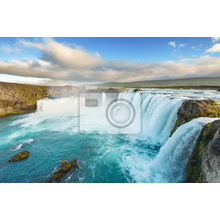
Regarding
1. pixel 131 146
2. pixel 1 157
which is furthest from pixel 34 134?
pixel 131 146

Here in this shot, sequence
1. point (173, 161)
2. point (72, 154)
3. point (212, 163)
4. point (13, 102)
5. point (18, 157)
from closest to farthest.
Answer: point (212, 163)
point (173, 161)
point (18, 157)
point (72, 154)
point (13, 102)

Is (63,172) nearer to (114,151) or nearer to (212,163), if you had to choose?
(114,151)

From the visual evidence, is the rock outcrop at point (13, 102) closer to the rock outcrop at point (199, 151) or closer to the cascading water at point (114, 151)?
the cascading water at point (114, 151)

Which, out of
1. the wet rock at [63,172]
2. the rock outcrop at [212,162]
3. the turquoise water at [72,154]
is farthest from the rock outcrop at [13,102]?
the rock outcrop at [212,162]

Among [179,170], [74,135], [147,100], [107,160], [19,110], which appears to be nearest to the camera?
[179,170]

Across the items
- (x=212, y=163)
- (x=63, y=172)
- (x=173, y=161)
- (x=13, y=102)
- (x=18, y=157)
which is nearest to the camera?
(x=212, y=163)

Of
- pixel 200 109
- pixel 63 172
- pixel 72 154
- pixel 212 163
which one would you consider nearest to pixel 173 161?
pixel 212 163

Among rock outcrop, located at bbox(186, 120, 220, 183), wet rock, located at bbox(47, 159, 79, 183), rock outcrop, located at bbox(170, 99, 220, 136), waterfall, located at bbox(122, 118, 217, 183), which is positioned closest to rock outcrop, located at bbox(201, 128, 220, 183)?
rock outcrop, located at bbox(186, 120, 220, 183)

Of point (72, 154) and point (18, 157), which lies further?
point (72, 154)

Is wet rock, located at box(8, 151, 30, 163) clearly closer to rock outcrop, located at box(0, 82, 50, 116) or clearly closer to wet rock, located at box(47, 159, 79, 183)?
wet rock, located at box(47, 159, 79, 183)
